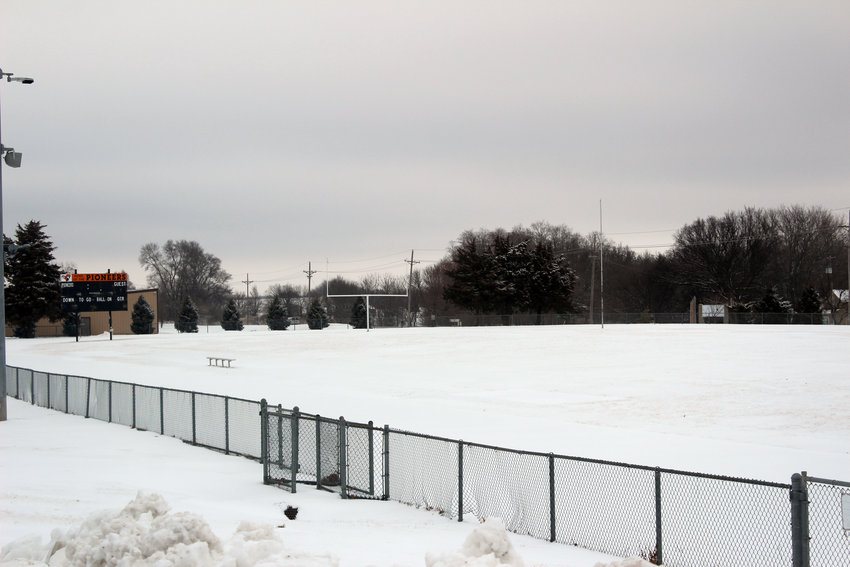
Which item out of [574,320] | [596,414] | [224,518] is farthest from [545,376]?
[574,320]

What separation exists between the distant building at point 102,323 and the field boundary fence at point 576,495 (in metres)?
86.4

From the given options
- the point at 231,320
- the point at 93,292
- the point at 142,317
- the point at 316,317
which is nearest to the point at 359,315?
the point at 316,317

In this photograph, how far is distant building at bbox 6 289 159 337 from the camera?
9594 centimetres

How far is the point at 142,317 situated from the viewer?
334 feet

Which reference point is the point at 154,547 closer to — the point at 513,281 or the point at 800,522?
the point at 800,522

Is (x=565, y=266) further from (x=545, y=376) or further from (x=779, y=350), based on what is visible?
(x=545, y=376)

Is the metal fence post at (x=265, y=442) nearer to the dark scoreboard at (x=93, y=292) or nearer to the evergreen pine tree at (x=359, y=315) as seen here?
the dark scoreboard at (x=93, y=292)

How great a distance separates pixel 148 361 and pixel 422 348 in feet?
67.2

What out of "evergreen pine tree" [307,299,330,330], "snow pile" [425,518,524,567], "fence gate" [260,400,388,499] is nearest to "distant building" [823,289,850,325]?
"evergreen pine tree" [307,299,330,330]

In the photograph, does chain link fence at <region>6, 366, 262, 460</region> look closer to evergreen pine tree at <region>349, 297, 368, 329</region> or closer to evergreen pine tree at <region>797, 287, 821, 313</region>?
evergreen pine tree at <region>349, 297, 368, 329</region>

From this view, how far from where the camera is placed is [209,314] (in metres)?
145

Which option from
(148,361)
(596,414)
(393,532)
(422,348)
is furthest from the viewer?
(422,348)

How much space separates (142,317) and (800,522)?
101392mm

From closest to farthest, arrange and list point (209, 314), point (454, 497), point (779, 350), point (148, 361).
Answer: point (454, 497) < point (779, 350) < point (148, 361) < point (209, 314)
